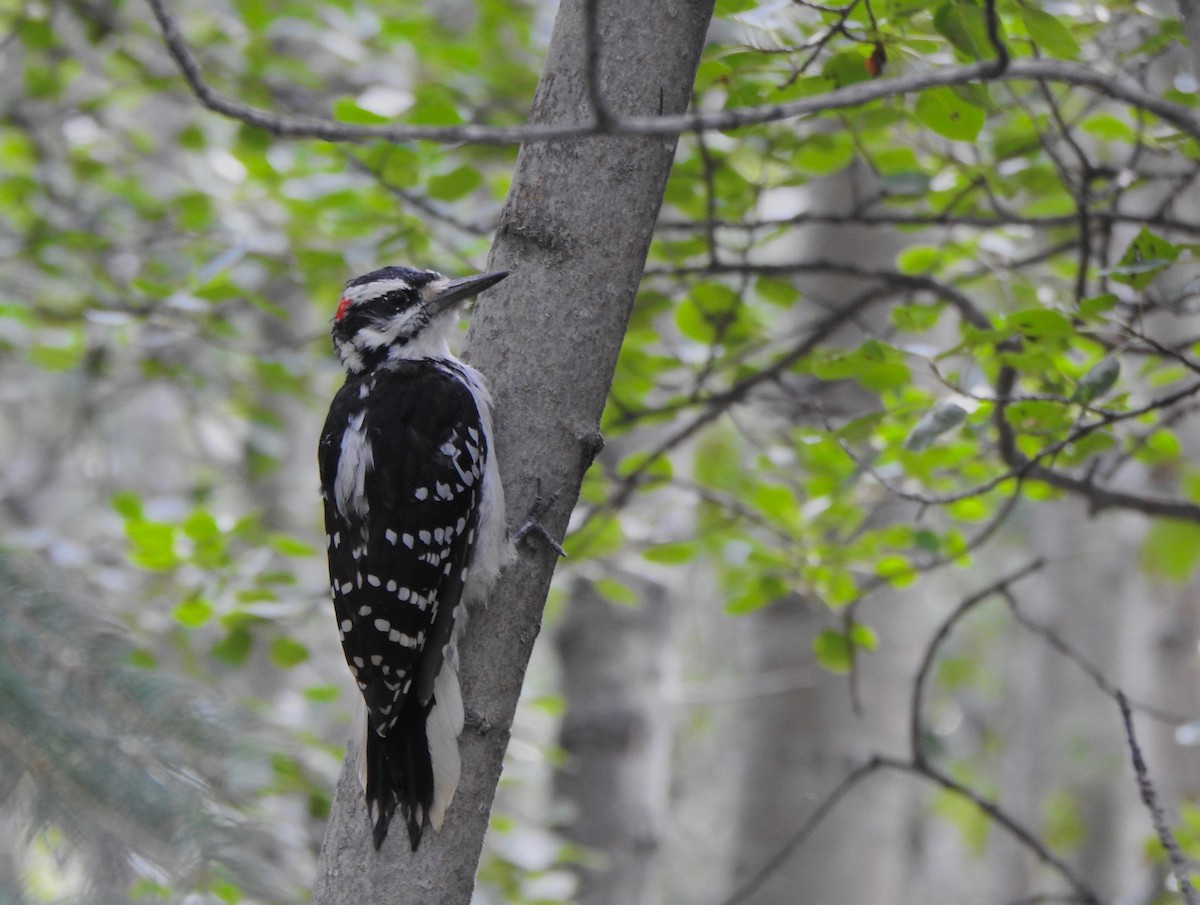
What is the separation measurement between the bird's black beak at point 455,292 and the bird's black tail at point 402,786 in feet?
2.68

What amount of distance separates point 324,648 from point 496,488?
14.4 feet

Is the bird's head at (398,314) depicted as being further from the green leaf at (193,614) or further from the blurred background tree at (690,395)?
the green leaf at (193,614)

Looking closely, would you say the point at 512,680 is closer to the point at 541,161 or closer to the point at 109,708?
the point at 109,708

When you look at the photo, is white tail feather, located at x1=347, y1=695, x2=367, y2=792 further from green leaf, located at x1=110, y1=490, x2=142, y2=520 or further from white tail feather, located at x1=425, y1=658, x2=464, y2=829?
green leaf, located at x1=110, y1=490, x2=142, y2=520

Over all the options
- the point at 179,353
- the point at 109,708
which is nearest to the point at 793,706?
the point at 109,708

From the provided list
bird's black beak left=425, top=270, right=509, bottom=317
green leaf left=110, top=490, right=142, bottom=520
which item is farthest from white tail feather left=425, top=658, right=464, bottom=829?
green leaf left=110, top=490, right=142, bottom=520

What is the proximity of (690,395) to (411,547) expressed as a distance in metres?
1.04

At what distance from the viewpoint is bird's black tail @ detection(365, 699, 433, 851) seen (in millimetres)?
1793

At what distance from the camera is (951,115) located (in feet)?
7.56

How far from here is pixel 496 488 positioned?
2.14 m

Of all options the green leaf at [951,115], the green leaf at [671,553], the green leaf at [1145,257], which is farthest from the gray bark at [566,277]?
the green leaf at [671,553]

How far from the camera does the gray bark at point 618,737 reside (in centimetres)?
512

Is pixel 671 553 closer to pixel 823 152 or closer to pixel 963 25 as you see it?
pixel 823 152

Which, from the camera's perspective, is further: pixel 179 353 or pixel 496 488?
pixel 179 353
